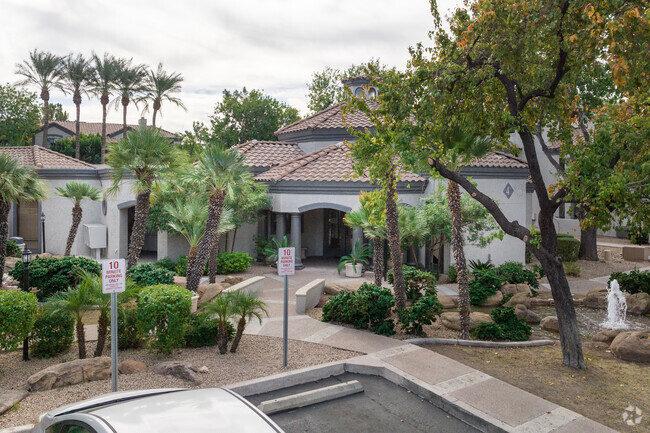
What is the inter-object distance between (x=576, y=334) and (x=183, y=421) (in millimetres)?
7903

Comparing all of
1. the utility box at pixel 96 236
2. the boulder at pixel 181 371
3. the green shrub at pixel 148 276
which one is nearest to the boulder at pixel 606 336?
the boulder at pixel 181 371

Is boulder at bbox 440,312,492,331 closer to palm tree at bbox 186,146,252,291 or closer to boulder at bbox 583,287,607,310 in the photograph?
boulder at bbox 583,287,607,310

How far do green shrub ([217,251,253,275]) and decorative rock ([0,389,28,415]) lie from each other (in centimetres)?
1179

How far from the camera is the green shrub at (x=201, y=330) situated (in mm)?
9734

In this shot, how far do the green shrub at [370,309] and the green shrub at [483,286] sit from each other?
4.69 meters

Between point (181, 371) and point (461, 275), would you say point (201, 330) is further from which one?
point (461, 275)

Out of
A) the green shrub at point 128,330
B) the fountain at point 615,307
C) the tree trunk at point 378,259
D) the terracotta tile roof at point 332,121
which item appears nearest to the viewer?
the green shrub at point 128,330

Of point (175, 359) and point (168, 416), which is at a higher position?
point (168, 416)

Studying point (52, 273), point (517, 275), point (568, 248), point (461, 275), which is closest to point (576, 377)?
point (461, 275)

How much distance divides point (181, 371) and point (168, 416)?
4.38 m

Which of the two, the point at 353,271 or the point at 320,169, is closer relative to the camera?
the point at 353,271

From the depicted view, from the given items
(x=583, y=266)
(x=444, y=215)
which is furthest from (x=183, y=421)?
(x=583, y=266)

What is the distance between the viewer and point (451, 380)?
8141 mm

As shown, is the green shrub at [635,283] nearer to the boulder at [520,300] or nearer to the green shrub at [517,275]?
the green shrub at [517,275]
